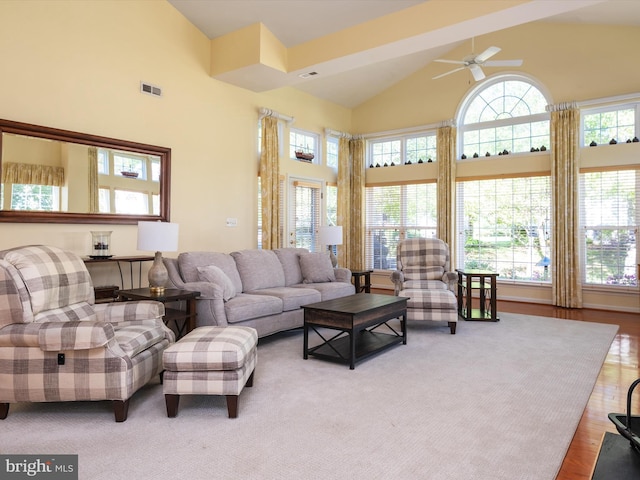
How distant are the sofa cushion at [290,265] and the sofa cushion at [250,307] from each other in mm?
1055

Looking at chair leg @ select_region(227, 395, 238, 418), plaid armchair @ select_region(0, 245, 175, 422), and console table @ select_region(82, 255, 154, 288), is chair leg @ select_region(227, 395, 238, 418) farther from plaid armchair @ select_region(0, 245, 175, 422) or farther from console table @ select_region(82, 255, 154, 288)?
console table @ select_region(82, 255, 154, 288)

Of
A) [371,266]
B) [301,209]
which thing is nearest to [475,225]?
[371,266]

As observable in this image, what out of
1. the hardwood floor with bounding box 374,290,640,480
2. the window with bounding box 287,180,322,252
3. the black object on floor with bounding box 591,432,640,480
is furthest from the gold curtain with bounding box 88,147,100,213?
the black object on floor with bounding box 591,432,640,480

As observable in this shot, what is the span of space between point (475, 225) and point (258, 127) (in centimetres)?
421

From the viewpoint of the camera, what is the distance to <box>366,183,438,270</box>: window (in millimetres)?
8367

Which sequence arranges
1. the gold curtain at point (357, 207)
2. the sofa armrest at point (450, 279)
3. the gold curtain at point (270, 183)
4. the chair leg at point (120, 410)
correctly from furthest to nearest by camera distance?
the gold curtain at point (357, 207) → the gold curtain at point (270, 183) → the sofa armrest at point (450, 279) → the chair leg at point (120, 410)

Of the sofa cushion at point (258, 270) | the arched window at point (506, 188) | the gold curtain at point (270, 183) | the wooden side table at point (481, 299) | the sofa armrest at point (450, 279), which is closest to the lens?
the sofa cushion at point (258, 270)

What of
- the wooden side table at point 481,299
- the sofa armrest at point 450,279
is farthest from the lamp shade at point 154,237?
the wooden side table at point 481,299

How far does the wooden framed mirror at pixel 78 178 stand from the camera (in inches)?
170

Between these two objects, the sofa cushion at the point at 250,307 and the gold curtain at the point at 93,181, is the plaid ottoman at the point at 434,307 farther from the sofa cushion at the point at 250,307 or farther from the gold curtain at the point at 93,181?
the gold curtain at the point at 93,181

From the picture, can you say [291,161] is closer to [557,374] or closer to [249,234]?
[249,234]

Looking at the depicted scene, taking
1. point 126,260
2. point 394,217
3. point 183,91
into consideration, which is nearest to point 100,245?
point 126,260

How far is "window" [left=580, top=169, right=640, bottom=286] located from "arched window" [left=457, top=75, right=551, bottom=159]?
1060 millimetres

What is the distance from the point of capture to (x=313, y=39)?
5.90 metres
